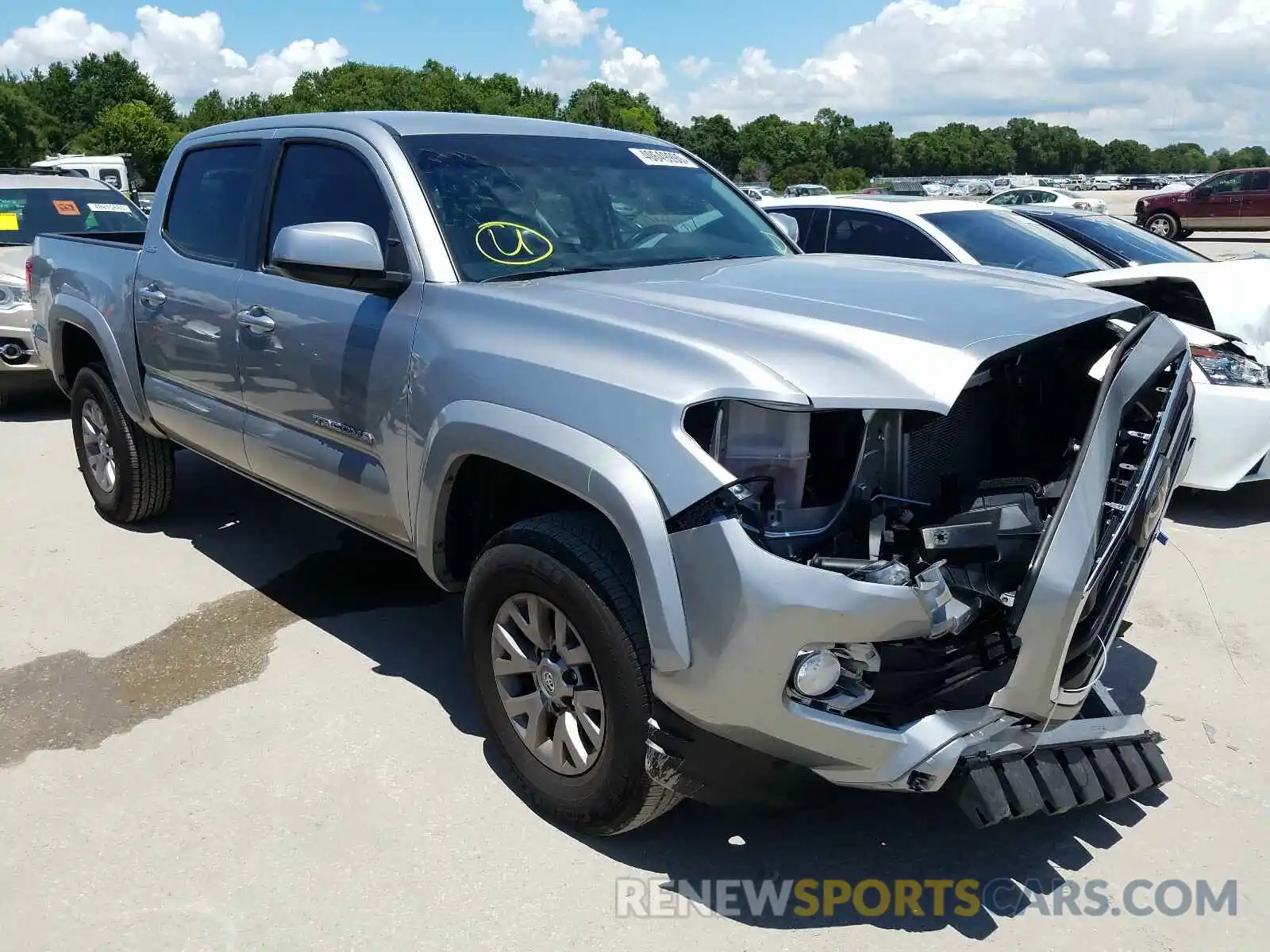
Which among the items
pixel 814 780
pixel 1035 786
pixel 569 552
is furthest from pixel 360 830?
pixel 1035 786

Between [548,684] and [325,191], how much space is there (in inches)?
80.6

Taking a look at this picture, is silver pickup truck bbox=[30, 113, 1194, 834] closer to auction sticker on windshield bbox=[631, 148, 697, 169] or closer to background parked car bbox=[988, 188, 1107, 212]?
auction sticker on windshield bbox=[631, 148, 697, 169]

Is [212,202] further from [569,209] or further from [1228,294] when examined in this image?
[1228,294]

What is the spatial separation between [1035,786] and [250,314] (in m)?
3.07

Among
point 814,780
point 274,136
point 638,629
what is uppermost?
point 274,136

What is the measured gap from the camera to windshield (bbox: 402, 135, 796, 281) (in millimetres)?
3424

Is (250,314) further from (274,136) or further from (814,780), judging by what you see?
(814,780)

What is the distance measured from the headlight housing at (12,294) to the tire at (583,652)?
712cm

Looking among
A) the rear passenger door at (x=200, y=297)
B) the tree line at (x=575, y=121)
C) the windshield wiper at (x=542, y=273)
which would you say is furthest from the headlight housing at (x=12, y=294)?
the tree line at (x=575, y=121)

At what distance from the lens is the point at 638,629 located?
255cm

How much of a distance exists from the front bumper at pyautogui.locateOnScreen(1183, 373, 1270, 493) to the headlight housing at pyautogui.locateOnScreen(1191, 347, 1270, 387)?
1.3 inches

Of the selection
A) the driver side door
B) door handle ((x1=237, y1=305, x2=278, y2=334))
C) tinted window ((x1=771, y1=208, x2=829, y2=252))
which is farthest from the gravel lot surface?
the driver side door

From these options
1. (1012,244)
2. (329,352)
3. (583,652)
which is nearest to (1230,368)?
(1012,244)

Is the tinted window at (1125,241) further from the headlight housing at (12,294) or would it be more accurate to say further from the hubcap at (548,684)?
the headlight housing at (12,294)
